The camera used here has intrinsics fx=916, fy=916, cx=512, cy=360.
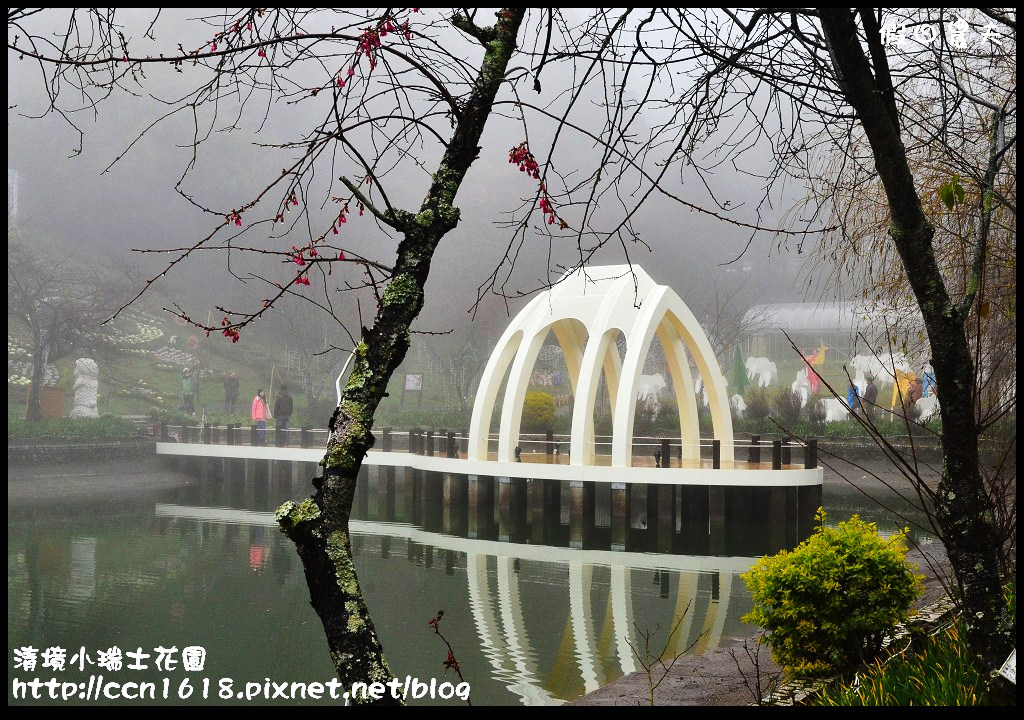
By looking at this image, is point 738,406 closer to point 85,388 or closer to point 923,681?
point 85,388

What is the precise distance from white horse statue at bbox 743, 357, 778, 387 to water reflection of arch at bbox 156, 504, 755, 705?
2770 cm

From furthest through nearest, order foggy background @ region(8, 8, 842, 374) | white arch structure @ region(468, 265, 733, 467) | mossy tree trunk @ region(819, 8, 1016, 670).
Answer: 1. foggy background @ region(8, 8, 842, 374)
2. white arch structure @ region(468, 265, 733, 467)
3. mossy tree trunk @ region(819, 8, 1016, 670)

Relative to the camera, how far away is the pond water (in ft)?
28.7

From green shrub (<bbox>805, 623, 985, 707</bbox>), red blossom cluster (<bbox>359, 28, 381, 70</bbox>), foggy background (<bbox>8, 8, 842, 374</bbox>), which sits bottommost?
green shrub (<bbox>805, 623, 985, 707</bbox>)

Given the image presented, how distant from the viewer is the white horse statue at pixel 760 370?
141ft

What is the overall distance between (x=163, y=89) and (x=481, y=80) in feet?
202

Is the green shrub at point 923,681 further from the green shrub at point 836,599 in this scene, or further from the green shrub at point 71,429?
the green shrub at point 71,429

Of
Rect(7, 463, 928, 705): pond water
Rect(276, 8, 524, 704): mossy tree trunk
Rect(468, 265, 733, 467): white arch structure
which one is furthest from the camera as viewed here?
Rect(468, 265, 733, 467): white arch structure

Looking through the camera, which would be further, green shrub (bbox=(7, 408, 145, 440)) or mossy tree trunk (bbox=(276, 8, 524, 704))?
green shrub (bbox=(7, 408, 145, 440))

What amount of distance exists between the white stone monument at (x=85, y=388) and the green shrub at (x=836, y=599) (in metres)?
32.2

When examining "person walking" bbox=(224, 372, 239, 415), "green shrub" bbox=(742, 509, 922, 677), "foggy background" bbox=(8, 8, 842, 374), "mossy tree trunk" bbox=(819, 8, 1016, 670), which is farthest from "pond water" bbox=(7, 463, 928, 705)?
"foggy background" bbox=(8, 8, 842, 374)

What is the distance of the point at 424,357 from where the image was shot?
4506cm

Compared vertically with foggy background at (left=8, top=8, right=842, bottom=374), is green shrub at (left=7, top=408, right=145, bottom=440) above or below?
below

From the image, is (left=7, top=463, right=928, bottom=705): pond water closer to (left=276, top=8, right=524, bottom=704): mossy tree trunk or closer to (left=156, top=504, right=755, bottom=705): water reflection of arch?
(left=156, top=504, right=755, bottom=705): water reflection of arch
